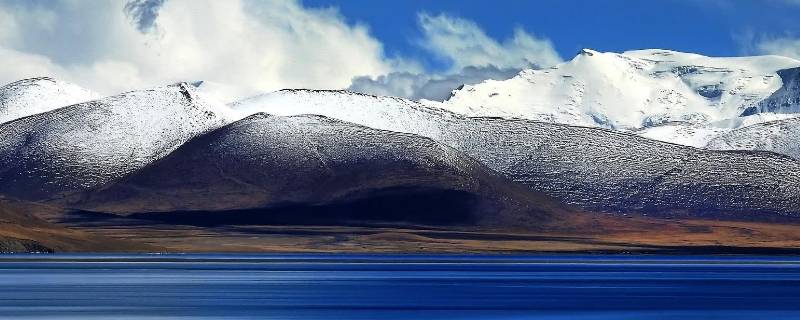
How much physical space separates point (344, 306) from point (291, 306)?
4321 millimetres

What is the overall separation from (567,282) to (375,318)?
2642 inches

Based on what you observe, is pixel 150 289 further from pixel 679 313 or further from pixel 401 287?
pixel 679 313

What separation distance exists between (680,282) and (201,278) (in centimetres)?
4957

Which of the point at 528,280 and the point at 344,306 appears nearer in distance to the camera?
the point at 344,306

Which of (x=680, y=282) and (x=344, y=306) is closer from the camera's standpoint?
(x=344, y=306)

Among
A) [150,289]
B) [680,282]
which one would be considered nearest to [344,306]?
[150,289]

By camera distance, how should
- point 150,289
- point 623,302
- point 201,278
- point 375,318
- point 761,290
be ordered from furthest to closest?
1. point 201,278
2. point 761,290
3. point 150,289
4. point 623,302
5. point 375,318

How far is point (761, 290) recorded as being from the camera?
168m

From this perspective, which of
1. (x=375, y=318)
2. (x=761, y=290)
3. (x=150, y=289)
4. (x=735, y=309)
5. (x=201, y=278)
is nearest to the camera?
(x=375, y=318)

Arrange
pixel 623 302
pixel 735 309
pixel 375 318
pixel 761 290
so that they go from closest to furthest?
pixel 375 318, pixel 735 309, pixel 623 302, pixel 761 290

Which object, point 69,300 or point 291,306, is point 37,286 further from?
point 291,306

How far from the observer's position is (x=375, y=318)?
400 feet

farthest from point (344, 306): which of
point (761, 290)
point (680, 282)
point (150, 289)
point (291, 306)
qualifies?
point (680, 282)

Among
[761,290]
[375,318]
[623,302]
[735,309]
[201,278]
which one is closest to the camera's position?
[375,318]
